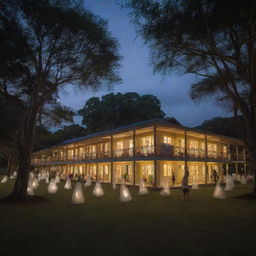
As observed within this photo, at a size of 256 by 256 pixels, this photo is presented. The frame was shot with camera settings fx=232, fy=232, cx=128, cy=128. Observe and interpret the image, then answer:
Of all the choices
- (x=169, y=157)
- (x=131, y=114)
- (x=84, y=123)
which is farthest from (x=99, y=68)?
(x=84, y=123)

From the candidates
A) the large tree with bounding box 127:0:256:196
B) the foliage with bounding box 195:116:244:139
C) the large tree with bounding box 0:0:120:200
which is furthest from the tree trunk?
the foliage with bounding box 195:116:244:139

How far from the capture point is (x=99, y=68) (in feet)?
49.9

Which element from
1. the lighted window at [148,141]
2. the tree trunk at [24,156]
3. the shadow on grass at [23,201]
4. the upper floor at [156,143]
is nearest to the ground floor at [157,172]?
the upper floor at [156,143]

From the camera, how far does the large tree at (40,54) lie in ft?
40.6

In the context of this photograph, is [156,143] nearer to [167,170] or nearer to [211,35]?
[167,170]

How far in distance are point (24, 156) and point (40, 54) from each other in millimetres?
6238

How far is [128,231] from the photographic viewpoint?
708cm

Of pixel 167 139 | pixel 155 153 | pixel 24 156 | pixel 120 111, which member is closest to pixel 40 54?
pixel 24 156

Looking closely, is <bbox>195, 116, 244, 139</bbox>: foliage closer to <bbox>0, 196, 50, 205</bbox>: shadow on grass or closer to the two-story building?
the two-story building

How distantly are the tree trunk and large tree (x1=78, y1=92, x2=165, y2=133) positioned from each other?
34.4 m

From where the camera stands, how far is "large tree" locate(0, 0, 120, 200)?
12375 millimetres

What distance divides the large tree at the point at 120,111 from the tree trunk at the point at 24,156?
1355 inches

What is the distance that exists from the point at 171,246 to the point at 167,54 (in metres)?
10.9

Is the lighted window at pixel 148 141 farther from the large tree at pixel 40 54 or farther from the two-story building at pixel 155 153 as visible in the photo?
the large tree at pixel 40 54
